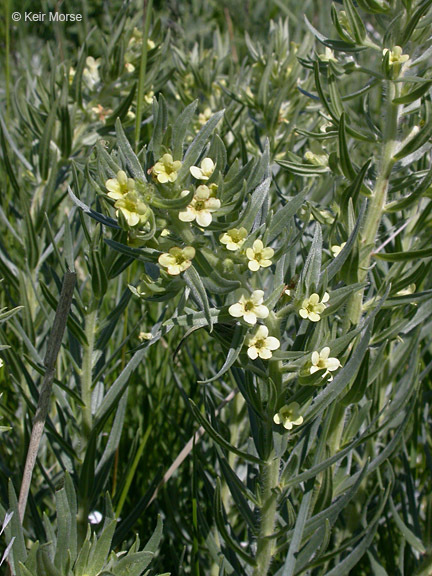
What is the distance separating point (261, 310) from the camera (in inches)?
39.7

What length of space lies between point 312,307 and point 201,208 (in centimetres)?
26

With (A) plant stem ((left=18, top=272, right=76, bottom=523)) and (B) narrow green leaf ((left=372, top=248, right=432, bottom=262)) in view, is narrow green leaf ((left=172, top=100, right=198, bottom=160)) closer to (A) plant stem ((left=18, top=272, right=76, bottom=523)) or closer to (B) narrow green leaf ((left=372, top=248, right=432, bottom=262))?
(A) plant stem ((left=18, top=272, right=76, bottom=523))

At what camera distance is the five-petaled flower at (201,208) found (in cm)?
95

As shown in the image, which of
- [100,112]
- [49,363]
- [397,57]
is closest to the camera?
[49,363]

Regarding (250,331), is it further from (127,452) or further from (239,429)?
(127,452)

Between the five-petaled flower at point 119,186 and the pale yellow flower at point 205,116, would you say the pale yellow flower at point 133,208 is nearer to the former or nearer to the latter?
the five-petaled flower at point 119,186

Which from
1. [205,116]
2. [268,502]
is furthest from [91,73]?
[268,502]

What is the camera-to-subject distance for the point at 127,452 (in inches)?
81.4

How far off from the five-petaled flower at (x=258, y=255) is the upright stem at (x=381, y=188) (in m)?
0.38

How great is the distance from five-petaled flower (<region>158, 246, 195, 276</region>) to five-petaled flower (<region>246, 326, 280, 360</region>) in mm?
177

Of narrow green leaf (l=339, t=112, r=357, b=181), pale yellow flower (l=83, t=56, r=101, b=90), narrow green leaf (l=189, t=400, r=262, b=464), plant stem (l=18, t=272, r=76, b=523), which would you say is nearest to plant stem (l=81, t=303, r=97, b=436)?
plant stem (l=18, t=272, r=76, b=523)

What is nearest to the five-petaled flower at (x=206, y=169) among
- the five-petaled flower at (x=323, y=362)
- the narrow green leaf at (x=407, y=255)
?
the five-petaled flower at (x=323, y=362)

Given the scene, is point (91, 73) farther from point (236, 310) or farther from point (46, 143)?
point (236, 310)

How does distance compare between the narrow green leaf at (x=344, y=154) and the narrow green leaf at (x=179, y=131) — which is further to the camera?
the narrow green leaf at (x=344, y=154)
